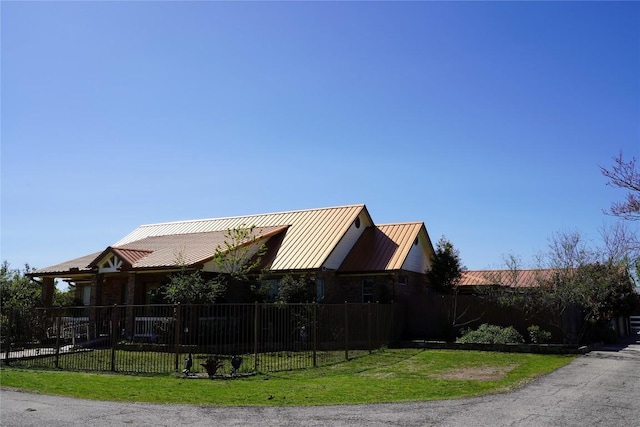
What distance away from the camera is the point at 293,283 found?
23938 millimetres

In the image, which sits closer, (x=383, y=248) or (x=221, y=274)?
→ (x=221, y=274)

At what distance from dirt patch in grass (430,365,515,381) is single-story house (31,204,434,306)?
9439 mm

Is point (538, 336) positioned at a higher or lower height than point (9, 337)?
lower

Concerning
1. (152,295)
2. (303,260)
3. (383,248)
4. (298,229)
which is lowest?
(152,295)

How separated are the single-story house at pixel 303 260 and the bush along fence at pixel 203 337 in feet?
13.5

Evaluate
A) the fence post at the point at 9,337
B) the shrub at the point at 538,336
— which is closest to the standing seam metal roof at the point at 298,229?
the shrub at the point at 538,336

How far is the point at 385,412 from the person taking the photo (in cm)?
976

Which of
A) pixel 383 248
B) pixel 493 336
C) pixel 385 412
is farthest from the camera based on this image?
pixel 383 248

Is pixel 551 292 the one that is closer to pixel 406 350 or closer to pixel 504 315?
pixel 504 315

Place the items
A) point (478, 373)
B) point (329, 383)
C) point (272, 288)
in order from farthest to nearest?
point (272, 288) < point (478, 373) < point (329, 383)

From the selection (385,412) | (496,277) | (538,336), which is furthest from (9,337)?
(496,277)

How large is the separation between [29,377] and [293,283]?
1126cm

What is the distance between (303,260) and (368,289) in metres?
3.56

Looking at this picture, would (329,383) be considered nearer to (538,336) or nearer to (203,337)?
(203,337)
